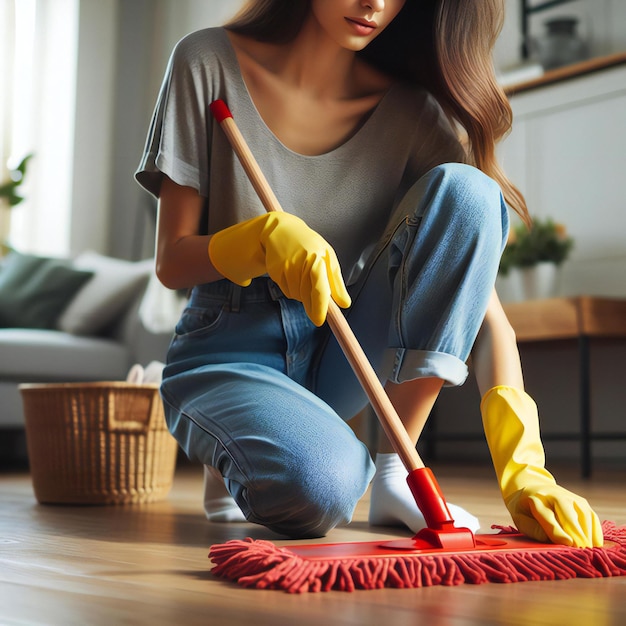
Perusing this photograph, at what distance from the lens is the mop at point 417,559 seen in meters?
0.78

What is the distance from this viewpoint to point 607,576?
0.87 m

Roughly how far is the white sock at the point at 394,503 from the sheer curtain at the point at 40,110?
10.4 ft

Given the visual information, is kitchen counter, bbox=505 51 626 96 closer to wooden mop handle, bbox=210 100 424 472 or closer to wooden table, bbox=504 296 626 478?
wooden table, bbox=504 296 626 478

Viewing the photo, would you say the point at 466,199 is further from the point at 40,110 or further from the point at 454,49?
the point at 40,110

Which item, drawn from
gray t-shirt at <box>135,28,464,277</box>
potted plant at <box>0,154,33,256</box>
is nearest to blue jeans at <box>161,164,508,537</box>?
gray t-shirt at <box>135,28,464,277</box>

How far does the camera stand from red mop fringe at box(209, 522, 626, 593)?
78 centimetres

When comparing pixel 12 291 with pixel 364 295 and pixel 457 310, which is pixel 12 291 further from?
pixel 457 310

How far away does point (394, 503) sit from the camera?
3.94 feet

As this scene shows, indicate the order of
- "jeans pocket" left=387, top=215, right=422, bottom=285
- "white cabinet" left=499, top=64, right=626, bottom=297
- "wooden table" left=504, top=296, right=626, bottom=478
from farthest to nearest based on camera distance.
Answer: "white cabinet" left=499, top=64, right=626, bottom=297, "wooden table" left=504, top=296, right=626, bottom=478, "jeans pocket" left=387, top=215, right=422, bottom=285

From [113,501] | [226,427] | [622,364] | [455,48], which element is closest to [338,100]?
[455,48]

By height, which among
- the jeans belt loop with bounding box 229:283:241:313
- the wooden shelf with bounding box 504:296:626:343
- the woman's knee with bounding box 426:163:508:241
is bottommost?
the wooden shelf with bounding box 504:296:626:343

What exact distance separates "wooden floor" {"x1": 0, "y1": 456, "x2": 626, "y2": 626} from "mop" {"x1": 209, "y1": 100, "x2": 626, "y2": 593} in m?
0.01

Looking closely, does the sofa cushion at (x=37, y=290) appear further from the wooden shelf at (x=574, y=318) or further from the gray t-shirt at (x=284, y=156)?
the gray t-shirt at (x=284, y=156)

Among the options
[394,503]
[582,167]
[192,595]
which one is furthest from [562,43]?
[192,595]
